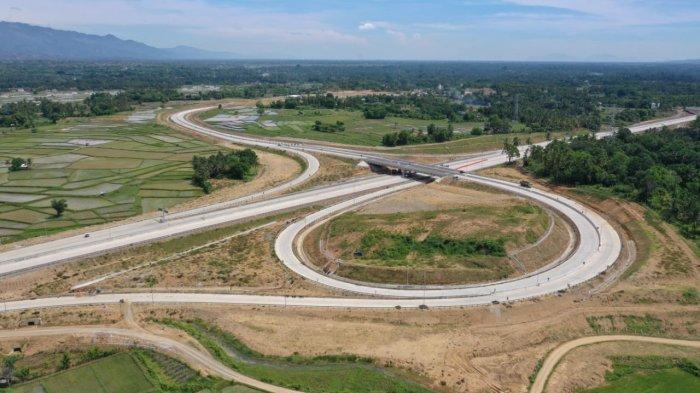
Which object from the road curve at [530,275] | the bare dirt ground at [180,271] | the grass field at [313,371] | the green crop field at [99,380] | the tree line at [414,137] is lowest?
the green crop field at [99,380]

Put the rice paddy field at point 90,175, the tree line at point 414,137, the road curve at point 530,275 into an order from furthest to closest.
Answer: the tree line at point 414,137 → the rice paddy field at point 90,175 → the road curve at point 530,275

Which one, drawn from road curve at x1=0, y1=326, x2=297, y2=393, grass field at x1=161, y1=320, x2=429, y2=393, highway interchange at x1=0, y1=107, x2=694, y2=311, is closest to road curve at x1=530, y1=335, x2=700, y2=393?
highway interchange at x1=0, y1=107, x2=694, y2=311

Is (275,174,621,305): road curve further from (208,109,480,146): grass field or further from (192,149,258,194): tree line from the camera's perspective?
(208,109,480,146): grass field

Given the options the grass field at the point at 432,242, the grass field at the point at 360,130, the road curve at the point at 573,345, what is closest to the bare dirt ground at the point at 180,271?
the grass field at the point at 432,242

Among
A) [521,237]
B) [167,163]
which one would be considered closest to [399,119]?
[167,163]

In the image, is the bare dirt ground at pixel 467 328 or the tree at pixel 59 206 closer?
the bare dirt ground at pixel 467 328

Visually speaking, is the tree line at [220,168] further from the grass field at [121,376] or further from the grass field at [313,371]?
the grass field at [313,371]

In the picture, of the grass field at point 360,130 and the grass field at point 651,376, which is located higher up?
the grass field at point 360,130
